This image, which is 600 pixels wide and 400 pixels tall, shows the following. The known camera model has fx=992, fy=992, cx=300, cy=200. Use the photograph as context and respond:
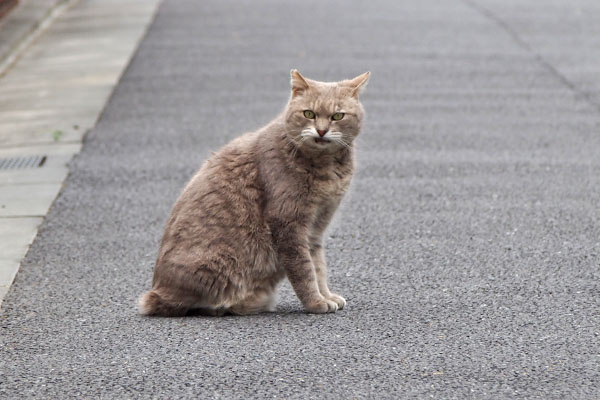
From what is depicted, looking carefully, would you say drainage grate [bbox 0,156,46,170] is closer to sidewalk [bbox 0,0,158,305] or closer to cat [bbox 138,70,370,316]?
sidewalk [bbox 0,0,158,305]

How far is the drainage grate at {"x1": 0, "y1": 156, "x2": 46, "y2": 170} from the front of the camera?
8414mm

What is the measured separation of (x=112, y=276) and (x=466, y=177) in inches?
130

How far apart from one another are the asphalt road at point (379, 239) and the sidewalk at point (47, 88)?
177 mm

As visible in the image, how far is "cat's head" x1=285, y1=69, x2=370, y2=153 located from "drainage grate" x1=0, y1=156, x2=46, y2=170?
389 centimetres

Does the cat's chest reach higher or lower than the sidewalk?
higher

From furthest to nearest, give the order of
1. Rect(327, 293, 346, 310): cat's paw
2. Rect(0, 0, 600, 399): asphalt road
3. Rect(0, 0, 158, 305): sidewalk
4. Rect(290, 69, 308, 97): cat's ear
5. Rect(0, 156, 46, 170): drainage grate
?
Rect(0, 156, 46, 170): drainage grate < Rect(0, 0, 158, 305): sidewalk < Rect(327, 293, 346, 310): cat's paw < Rect(290, 69, 308, 97): cat's ear < Rect(0, 0, 600, 399): asphalt road

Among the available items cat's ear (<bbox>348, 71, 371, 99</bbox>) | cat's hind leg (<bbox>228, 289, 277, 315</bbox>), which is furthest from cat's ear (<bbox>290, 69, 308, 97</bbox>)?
cat's hind leg (<bbox>228, 289, 277, 315</bbox>)

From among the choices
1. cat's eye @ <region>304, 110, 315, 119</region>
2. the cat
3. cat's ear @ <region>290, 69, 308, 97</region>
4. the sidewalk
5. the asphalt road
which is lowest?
the sidewalk

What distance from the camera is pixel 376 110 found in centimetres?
1047

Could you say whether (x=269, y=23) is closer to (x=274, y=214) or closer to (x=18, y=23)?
(x=18, y=23)

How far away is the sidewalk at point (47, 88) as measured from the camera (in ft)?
24.4

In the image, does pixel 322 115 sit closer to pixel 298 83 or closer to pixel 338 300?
pixel 298 83

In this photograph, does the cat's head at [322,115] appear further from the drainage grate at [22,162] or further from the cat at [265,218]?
the drainage grate at [22,162]

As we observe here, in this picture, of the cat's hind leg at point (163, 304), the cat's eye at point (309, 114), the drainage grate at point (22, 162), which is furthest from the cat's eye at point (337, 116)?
the drainage grate at point (22, 162)
